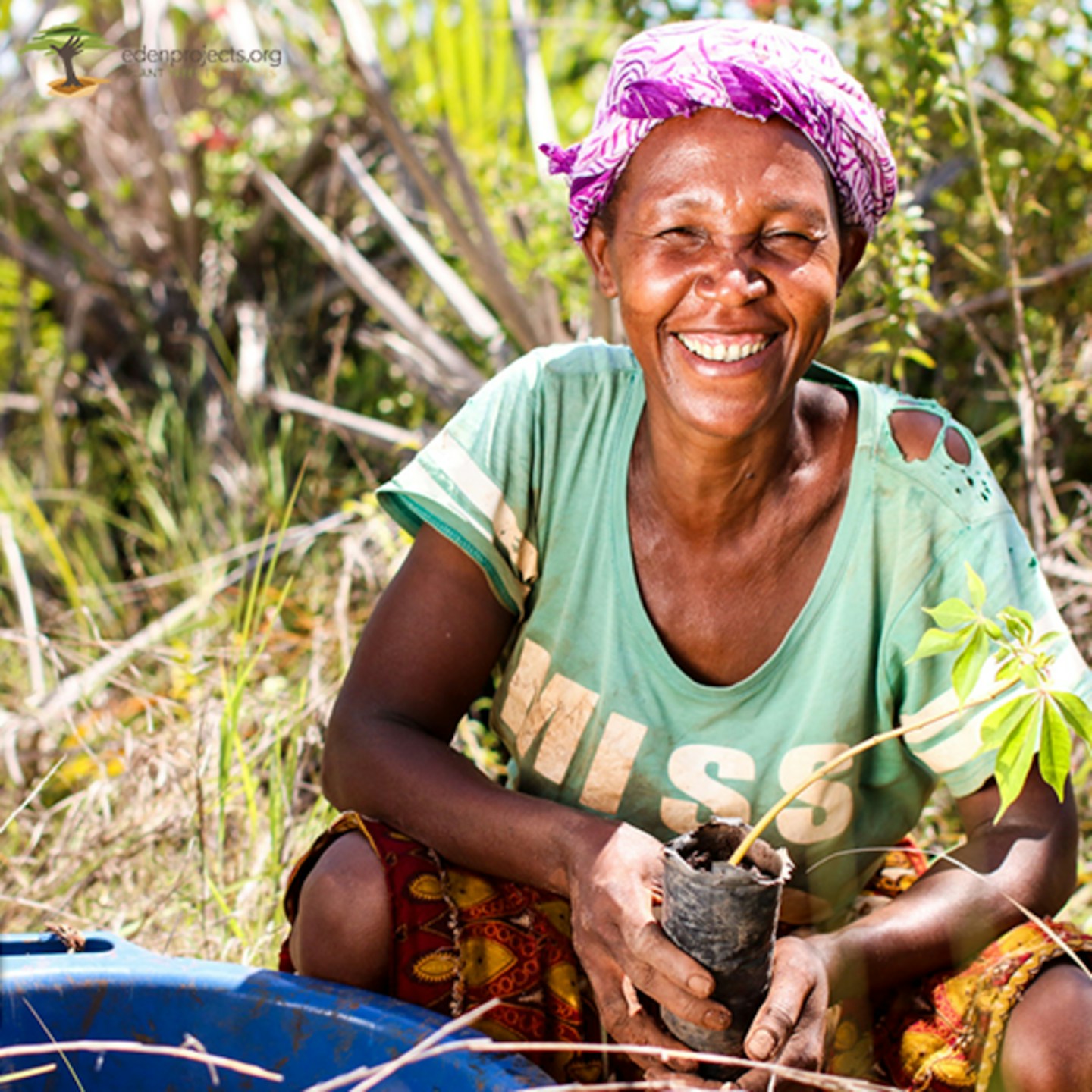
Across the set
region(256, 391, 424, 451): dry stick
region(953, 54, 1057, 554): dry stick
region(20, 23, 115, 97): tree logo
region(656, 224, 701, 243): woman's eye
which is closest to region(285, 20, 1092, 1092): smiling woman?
region(656, 224, 701, 243): woman's eye

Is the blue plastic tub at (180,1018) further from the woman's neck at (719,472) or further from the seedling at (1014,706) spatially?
the woman's neck at (719,472)

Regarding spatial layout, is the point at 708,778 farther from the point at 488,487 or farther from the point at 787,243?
the point at 787,243

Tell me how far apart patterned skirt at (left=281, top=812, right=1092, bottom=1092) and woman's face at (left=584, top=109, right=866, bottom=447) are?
65 cm

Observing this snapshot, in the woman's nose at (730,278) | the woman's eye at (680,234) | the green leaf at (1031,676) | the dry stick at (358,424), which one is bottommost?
the dry stick at (358,424)

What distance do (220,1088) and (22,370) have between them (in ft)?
10.6

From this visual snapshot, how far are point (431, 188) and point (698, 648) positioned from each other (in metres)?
1.69

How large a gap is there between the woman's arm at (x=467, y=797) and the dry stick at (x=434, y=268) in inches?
57.3

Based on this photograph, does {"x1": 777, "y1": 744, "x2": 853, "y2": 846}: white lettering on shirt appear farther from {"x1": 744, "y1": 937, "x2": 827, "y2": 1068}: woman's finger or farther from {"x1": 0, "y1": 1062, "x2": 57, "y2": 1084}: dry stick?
{"x1": 0, "y1": 1062, "x2": 57, "y2": 1084}: dry stick

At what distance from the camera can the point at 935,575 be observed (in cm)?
174

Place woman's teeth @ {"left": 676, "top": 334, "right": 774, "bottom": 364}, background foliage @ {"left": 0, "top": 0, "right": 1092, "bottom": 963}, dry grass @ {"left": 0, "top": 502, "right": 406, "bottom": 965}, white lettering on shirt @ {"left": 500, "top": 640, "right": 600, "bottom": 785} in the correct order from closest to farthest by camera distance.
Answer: woman's teeth @ {"left": 676, "top": 334, "right": 774, "bottom": 364} → white lettering on shirt @ {"left": 500, "top": 640, "right": 600, "bottom": 785} → dry grass @ {"left": 0, "top": 502, "right": 406, "bottom": 965} → background foliage @ {"left": 0, "top": 0, "right": 1092, "bottom": 963}

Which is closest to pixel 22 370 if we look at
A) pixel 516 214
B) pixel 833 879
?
pixel 516 214

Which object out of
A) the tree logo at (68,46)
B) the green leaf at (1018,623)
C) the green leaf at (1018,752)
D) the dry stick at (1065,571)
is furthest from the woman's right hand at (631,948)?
the dry stick at (1065,571)

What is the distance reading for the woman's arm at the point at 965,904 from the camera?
1536 mm

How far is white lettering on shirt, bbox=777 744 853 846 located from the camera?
178 centimetres
